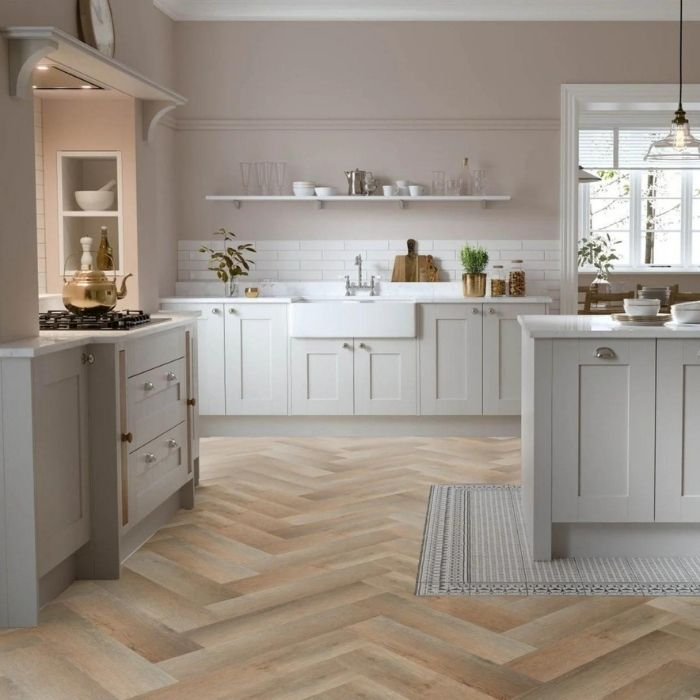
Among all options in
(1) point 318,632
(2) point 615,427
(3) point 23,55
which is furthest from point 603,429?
(3) point 23,55

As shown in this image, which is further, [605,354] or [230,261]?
[230,261]

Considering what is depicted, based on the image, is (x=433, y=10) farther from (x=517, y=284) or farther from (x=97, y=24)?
(x=97, y=24)

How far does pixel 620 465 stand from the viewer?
3914mm

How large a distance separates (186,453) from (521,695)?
2450mm

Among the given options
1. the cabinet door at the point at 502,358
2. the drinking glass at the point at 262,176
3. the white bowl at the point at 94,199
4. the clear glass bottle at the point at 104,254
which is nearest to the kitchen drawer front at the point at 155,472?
the clear glass bottle at the point at 104,254

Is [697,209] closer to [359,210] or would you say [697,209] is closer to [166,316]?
[359,210]

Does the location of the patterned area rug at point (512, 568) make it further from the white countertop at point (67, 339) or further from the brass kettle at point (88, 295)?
the brass kettle at point (88, 295)

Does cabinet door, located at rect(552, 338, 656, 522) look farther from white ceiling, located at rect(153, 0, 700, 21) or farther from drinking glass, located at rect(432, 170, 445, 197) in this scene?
white ceiling, located at rect(153, 0, 700, 21)

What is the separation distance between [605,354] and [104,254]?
2.73 m

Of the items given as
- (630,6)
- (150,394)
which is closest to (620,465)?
(150,394)

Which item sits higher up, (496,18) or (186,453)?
(496,18)

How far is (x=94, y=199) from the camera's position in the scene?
538 cm

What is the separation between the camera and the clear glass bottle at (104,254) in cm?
530

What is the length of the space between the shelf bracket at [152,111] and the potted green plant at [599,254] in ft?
18.1
